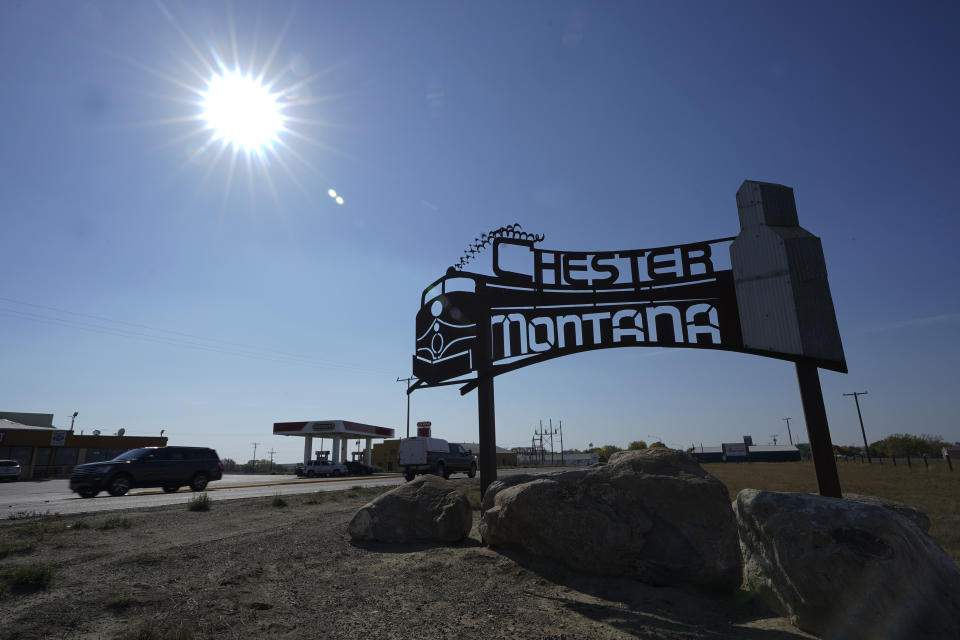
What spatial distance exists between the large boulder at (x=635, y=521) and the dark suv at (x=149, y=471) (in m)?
17.9

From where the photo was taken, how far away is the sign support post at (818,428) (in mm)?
6895

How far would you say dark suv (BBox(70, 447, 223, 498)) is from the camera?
1739 centimetres

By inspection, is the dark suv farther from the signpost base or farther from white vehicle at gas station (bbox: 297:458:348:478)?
white vehicle at gas station (bbox: 297:458:348:478)

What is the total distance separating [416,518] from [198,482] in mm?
17294

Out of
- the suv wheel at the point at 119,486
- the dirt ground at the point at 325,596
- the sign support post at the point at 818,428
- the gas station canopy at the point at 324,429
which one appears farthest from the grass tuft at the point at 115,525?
the gas station canopy at the point at 324,429

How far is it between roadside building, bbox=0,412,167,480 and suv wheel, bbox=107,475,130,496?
30476mm

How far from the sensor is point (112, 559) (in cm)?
634

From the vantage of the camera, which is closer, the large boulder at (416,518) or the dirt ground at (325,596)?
the dirt ground at (325,596)

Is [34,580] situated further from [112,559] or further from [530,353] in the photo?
[530,353]

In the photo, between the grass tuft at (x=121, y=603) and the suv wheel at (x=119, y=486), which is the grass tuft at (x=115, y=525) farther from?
the suv wheel at (x=119, y=486)

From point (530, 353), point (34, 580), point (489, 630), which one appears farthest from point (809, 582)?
point (34, 580)

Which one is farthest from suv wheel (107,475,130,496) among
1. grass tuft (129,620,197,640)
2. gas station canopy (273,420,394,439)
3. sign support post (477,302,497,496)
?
gas station canopy (273,420,394,439)

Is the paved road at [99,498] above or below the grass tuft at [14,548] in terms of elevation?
below

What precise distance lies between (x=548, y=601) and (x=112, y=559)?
5.73m
